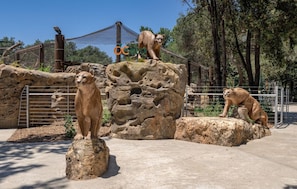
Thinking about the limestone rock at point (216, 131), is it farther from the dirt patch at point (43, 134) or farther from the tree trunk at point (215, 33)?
the tree trunk at point (215, 33)

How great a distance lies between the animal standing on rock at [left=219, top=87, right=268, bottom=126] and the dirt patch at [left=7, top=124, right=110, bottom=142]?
10.3 ft

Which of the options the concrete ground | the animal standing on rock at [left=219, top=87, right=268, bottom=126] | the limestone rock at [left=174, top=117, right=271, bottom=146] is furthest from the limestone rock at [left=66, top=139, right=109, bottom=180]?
the animal standing on rock at [left=219, top=87, right=268, bottom=126]

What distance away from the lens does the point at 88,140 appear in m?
3.66

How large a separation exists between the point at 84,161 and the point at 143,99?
9.97 feet

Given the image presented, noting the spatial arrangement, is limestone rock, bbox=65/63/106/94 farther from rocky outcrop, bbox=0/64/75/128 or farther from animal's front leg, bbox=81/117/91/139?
animal's front leg, bbox=81/117/91/139

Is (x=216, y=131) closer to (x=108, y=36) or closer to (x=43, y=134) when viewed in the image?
(x=43, y=134)

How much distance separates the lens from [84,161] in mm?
3443

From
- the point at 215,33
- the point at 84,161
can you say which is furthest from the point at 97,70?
the point at 84,161

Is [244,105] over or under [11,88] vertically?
under

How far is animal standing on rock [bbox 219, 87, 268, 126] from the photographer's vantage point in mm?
6602

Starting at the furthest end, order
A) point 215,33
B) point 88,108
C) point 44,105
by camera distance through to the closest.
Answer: point 215,33, point 44,105, point 88,108

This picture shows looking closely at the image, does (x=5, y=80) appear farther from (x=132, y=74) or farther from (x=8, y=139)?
(x=132, y=74)

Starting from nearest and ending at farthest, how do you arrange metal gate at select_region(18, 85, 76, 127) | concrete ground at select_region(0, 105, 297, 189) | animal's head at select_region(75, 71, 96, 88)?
concrete ground at select_region(0, 105, 297, 189), animal's head at select_region(75, 71, 96, 88), metal gate at select_region(18, 85, 76, 127)

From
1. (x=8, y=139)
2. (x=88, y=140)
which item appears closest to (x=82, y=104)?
(x=88, y=140)
